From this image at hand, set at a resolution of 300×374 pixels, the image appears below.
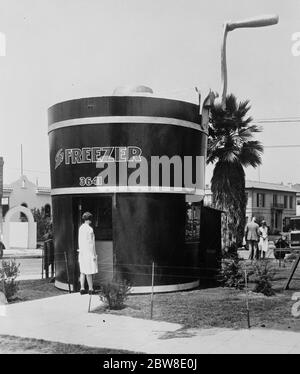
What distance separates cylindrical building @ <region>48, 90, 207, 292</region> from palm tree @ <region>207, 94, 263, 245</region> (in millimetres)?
9041

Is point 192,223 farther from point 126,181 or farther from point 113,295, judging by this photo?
point 113,295

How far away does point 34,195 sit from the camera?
114 feet

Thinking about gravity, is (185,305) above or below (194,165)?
below

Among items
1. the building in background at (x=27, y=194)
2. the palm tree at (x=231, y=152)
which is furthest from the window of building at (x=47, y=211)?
the palm tree at (x=231, y=152)

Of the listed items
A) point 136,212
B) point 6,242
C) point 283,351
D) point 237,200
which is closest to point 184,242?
point 136,212

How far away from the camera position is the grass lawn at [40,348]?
19.4 ft

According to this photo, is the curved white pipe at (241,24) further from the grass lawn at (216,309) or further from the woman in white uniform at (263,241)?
the woman in white uniform at (263,241)

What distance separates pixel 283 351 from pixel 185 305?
2.95m

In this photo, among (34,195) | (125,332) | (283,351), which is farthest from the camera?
(34,195)

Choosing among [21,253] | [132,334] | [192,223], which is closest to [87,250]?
[192,223]

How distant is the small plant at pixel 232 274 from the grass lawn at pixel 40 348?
17.4 feet

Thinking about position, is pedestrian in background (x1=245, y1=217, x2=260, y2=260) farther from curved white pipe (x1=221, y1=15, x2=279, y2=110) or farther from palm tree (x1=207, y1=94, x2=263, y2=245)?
curved white pipe (x1=221, y1=15, x2=279, y2=110)

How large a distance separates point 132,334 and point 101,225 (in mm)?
3564

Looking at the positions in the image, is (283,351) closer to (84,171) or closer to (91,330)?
(91,330)
